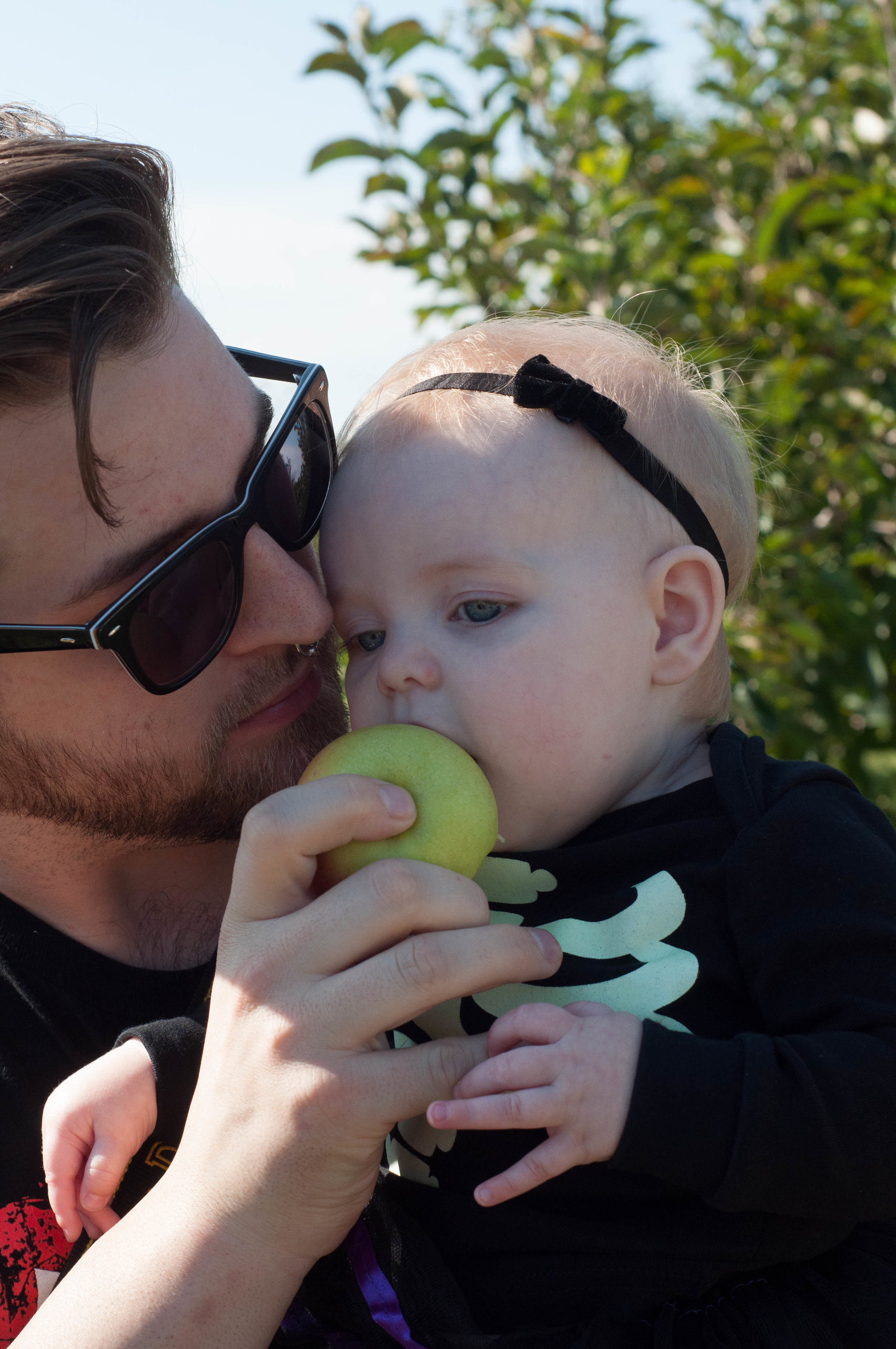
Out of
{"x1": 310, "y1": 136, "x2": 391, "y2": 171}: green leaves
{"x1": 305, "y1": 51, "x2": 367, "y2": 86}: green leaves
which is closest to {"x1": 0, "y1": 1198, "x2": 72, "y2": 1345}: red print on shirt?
{"x1": 310, "y1": 136, "x2": 391, "y2": 171}: green leaves

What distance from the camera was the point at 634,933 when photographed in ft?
4.65

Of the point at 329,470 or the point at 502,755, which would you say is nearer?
the point at 502,755

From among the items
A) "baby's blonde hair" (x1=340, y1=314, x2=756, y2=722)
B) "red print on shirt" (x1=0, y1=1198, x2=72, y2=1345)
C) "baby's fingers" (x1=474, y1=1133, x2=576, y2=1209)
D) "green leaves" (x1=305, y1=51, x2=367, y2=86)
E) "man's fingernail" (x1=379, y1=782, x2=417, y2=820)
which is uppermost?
"green leaves" (x1=305, y1=51, x2=367, y2=86)

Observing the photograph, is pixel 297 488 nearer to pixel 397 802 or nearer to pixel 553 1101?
pixel 397 802

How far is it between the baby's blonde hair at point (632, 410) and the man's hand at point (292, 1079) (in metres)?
0.73

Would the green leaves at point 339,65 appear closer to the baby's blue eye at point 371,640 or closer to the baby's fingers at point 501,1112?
the baby's blue eye at point 371,640

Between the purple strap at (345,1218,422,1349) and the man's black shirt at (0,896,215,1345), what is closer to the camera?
the purple strap at (345,1218,422,1349)

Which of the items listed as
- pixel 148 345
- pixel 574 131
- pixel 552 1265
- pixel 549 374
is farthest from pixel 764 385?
pixel 552 1265

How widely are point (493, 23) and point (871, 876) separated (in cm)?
336

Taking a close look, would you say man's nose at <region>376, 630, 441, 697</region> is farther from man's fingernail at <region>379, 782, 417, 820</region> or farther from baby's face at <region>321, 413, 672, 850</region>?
man's fingernail at <region>379, 782, 417, 820</region>

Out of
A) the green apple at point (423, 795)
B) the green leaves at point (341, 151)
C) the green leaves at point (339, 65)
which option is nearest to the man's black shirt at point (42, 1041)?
the green apple at point (423, 795)

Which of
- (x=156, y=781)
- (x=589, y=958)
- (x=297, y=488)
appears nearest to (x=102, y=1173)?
(x=156, y=781)

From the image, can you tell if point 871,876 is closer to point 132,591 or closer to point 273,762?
point 273,762

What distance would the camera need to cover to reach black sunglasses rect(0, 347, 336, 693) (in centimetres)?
161
